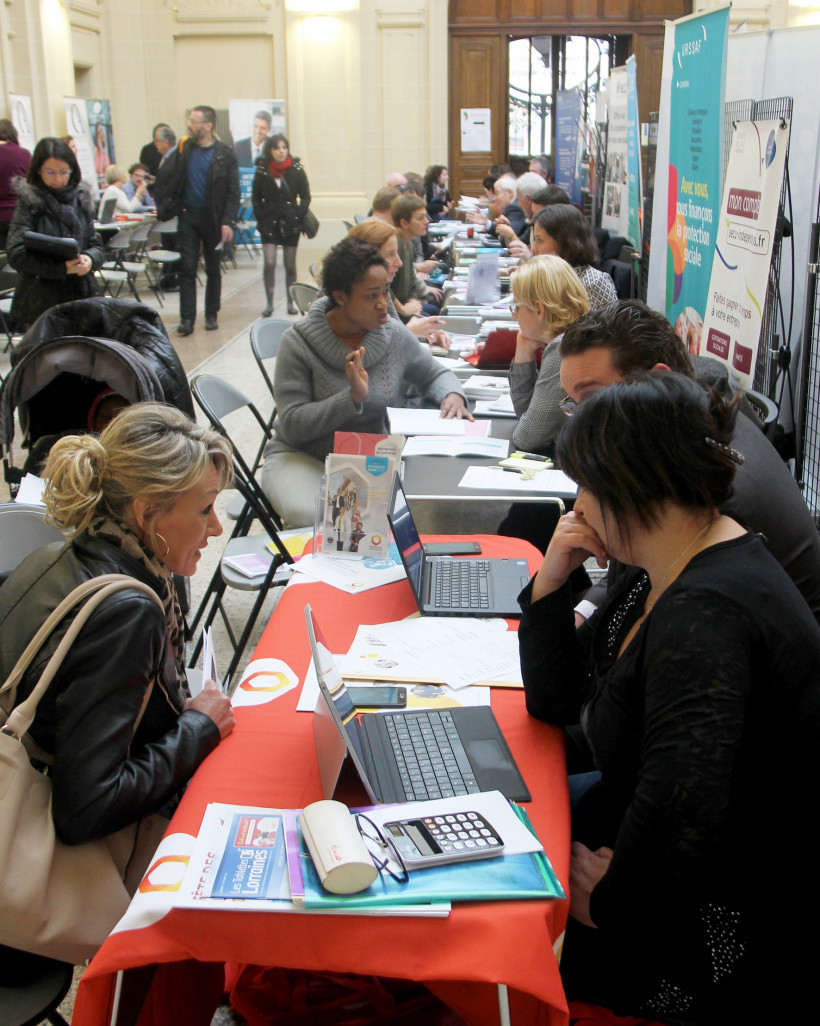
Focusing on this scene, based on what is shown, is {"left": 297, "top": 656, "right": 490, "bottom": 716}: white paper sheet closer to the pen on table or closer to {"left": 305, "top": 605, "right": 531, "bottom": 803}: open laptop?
{"left": 305, "top": 605, "right": 531, "bottom": 803}: open laptop

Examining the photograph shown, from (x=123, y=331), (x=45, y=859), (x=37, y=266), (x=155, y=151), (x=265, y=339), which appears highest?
(x=155, y=151)

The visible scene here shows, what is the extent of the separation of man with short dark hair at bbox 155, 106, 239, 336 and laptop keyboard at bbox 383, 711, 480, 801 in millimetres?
7290

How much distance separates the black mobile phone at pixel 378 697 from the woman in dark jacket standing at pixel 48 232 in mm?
4419

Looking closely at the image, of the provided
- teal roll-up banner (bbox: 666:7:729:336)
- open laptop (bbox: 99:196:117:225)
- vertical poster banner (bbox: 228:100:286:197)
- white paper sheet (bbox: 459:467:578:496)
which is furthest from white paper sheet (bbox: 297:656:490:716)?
vertical poster banner (bbox: 228:100:286:197)

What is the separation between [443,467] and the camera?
3.01 metres

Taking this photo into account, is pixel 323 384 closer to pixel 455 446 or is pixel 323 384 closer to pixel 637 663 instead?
pixel 455 446

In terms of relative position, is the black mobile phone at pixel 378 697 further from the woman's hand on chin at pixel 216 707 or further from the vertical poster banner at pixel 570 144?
the vertical poster banner at pixel 570 144

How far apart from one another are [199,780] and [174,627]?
0.38 m

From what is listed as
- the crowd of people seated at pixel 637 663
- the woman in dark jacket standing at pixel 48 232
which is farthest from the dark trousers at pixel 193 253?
the crowd of people seated at pixel 637 663

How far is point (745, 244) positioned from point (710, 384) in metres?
2.30

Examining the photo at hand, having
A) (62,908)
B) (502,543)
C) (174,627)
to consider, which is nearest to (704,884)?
(62,908)

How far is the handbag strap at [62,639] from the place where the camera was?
1312mm

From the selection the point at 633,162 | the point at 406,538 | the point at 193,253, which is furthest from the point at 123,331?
the point at 193,253

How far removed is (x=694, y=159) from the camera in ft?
15.6
